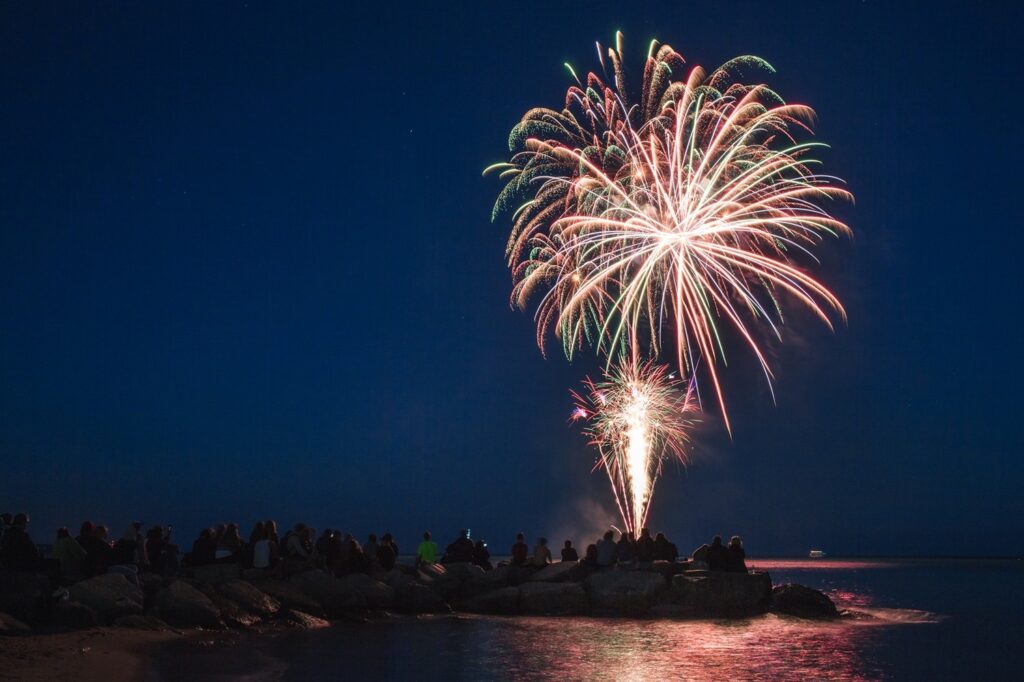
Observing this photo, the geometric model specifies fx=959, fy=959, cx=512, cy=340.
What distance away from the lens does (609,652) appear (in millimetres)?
18922

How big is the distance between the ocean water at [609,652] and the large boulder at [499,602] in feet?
4.04

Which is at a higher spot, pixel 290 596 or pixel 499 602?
pixel 290 596

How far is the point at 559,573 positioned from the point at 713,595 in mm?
4745

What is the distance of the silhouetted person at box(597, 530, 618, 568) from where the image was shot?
29.8 m

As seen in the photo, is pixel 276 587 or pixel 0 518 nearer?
pixel 0 518

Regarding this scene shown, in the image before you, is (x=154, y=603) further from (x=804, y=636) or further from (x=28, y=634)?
(x=804, y=636)

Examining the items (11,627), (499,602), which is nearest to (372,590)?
(499,602)

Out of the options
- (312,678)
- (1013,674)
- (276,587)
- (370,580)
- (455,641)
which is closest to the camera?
(312,678)

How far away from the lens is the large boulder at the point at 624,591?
27.4 m

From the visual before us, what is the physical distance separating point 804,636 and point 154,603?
15.0 meters

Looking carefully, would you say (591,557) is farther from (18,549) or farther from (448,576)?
(18,549)

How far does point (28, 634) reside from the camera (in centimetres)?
1592

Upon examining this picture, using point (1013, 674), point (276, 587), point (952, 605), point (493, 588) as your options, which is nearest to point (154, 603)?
point (276, 587)

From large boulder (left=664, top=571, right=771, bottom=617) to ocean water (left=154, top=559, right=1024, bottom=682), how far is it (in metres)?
0.72
